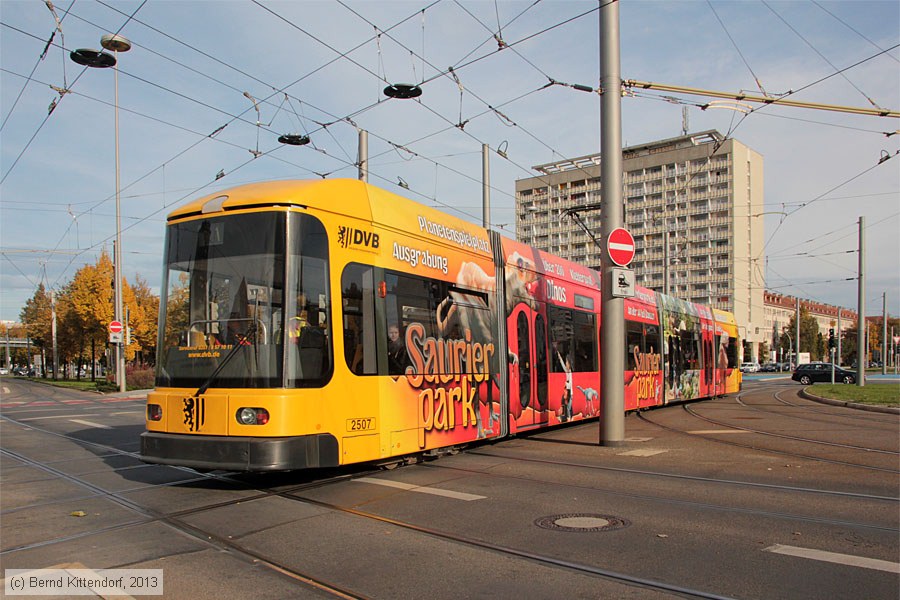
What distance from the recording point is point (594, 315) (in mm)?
16203

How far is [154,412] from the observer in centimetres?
787

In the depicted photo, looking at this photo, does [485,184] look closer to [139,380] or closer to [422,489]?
[422,489]

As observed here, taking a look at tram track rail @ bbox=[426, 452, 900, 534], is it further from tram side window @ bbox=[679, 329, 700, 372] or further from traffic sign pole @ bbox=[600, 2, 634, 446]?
tram side window @ bbox=[679, 329, 700, 372]

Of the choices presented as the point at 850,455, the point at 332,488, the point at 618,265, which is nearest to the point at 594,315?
the point at 618,265

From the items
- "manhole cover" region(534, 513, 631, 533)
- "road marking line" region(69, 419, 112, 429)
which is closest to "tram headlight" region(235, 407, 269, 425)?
"manhole cover" region(534, 513, 631, 533)

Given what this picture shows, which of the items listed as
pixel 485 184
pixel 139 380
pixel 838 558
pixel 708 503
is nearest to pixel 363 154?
pixel 485 184

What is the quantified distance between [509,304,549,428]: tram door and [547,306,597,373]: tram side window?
1.69 ft

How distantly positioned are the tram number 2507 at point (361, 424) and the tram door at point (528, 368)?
13.6ft

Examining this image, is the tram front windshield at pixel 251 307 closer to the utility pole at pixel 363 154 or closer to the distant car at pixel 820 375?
the utility pole at pixel 363 154

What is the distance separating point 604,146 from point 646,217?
10306 centimetres

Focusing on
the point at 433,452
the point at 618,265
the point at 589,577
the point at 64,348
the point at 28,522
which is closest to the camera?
the point at 589,577

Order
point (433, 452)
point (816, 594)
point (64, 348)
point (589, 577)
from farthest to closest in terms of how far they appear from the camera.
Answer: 1. point (64, 348)
2. point (433, 452)
3. point (589, 577)
4. point (816, 594)

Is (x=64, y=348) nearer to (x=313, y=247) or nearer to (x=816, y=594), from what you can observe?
(x=313, y=247)

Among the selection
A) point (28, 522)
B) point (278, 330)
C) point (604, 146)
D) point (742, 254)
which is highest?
point (742, 254)
